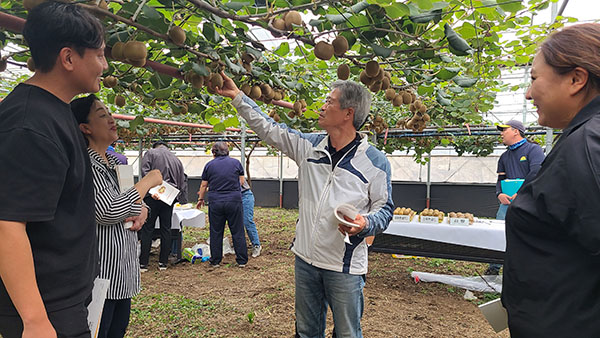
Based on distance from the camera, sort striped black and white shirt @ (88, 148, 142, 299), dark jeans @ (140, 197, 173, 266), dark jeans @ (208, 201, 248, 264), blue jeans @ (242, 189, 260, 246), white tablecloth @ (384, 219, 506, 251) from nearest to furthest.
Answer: striped black and white shirt @ (88, 148, 142, 299) < white tablecloth @ (384, 219, 506, 251) < dark jeans @ (140, 197, 173, 266) < dark jeans @ (208, 201, 248, 264) < blue jeans @ (242, 189, 260, 246)

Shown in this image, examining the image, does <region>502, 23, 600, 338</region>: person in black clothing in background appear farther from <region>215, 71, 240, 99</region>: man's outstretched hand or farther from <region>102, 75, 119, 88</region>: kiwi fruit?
<region>102, 75, 119, 88</region>: kiwi fruit

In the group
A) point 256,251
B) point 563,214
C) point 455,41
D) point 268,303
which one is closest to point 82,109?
point 455,41

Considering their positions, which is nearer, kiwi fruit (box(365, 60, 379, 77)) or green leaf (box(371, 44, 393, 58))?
green leaf (box(371, 44, 393, 58))

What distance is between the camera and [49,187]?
935mm

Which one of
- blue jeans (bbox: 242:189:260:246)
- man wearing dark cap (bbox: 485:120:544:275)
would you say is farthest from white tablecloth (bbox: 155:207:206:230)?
man wearing dark cap (bbox: 485:120:544:275)

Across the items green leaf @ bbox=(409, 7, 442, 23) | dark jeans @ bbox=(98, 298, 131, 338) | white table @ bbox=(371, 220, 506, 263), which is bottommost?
white table @ bbox=(371, 220, 506, 263)

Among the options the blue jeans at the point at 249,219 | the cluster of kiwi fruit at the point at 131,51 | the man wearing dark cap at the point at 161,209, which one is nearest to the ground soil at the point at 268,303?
the man wearing dark cap at the point at 161,209

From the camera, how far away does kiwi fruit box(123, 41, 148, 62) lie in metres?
1.32

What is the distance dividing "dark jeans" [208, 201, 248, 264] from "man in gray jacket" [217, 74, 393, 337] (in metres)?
3.16

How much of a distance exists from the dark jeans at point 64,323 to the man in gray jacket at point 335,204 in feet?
3.42

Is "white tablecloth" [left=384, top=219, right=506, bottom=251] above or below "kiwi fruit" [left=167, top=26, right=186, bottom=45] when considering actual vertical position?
below

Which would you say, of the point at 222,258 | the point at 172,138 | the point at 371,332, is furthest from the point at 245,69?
the point at 172,138

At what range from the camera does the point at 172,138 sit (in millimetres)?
11812

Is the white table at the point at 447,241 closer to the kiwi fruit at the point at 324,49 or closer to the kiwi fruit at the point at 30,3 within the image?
the kiwi fruit at the point at 324,49
